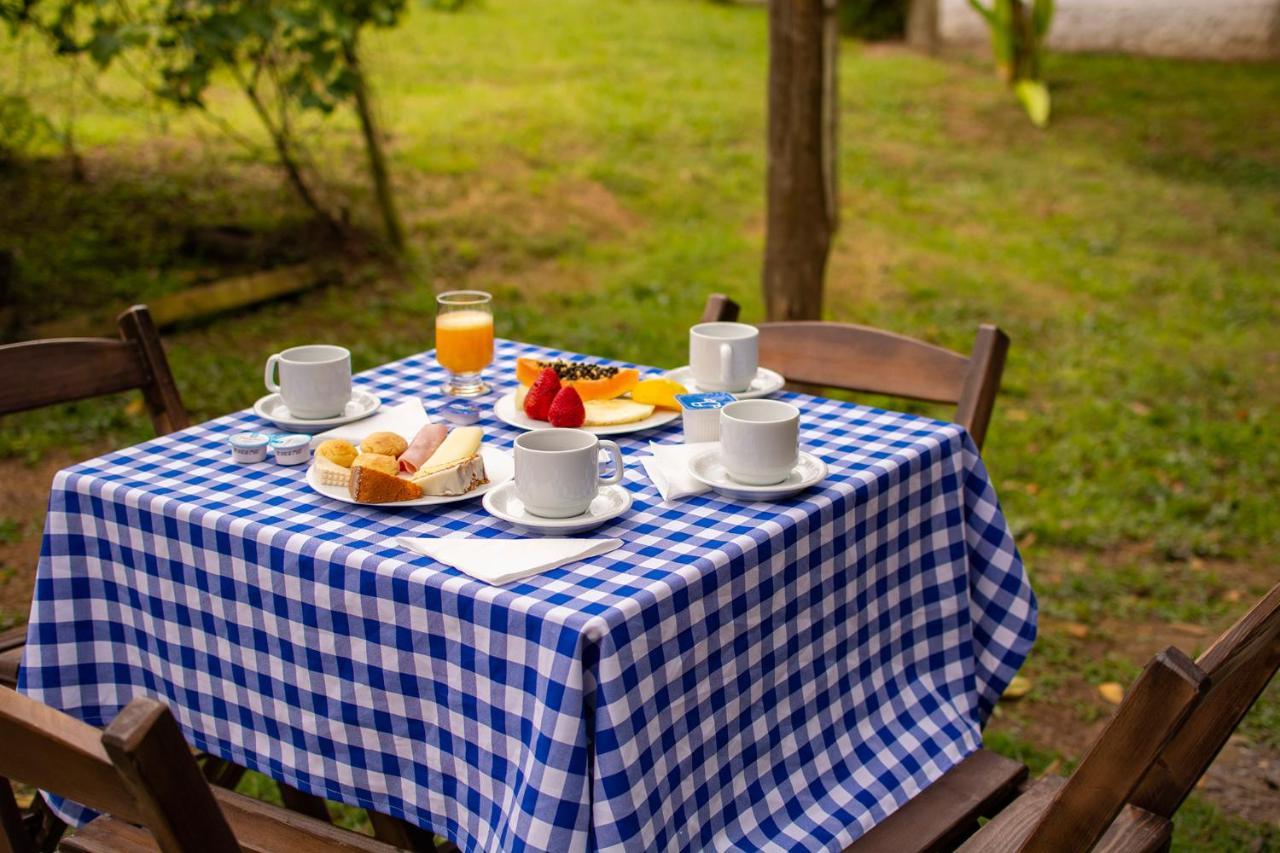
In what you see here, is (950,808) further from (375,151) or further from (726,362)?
(375,151)

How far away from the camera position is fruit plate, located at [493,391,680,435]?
2.22 m

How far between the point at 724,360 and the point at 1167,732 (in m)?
1.18

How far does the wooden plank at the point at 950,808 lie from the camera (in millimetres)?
1893

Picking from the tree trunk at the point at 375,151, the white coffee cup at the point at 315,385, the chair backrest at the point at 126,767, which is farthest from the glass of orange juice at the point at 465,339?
the tree trunk at the point at 375,151

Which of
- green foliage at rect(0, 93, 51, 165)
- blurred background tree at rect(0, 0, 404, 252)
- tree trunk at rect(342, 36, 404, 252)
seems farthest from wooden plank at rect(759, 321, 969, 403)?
green foliage at rect(0, 93, 51, 165)

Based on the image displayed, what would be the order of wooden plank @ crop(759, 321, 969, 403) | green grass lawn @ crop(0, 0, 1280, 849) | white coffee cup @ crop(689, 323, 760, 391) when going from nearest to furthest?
white coffee cup @ crop(689, 323, 760, 391) → wooden plank @ crop(759, 321, 969, 403) → green grass lawn @ crop(0, 0, 1280, 849)

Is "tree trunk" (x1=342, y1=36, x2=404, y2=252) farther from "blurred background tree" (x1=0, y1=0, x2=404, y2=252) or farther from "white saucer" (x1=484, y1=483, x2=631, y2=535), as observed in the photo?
"white saucer" (x1=484, y1=483, x2=631, y2=535)

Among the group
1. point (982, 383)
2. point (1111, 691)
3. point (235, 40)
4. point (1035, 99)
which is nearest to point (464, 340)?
point (982, 383)

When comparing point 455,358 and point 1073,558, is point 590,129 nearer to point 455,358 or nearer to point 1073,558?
point 1073,558

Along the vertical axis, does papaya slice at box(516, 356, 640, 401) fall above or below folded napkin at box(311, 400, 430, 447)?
above

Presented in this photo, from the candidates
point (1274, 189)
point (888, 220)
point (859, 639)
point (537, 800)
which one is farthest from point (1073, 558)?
point (1274, 189)

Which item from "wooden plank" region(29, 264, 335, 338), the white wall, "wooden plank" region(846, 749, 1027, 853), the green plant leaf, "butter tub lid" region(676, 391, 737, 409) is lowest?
"wooden plank" region(846, 749, 1027, 853)

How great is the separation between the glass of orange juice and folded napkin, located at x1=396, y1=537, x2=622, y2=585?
71cm

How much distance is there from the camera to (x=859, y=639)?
6.73 feet
